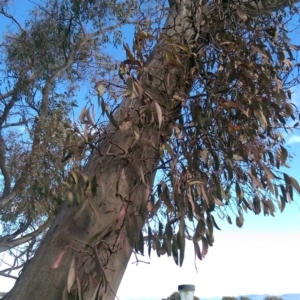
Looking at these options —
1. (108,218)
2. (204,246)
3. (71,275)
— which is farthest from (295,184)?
(71,275)

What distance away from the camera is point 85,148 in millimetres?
2066

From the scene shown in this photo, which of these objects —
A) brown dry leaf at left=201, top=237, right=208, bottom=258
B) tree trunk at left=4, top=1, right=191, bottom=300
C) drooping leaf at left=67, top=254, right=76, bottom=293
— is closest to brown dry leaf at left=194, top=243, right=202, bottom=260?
brown dry leaf at left=201, top=237, right=208, bottom=258

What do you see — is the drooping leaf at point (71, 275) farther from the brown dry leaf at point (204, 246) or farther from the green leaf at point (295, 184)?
the green leaf at point (295, 184)

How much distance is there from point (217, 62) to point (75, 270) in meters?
1.29

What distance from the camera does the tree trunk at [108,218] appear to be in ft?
5.78

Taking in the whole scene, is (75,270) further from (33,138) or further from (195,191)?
(33,138)

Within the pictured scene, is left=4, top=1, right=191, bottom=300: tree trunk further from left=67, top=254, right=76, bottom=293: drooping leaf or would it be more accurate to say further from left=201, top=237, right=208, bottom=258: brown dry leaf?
left=201, top=237, right=208, bottom=258: brown dry leaf

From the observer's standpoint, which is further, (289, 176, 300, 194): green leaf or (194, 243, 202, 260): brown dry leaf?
(289, 176, 300, 194): green leaf

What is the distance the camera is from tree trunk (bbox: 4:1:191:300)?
5.78 feet

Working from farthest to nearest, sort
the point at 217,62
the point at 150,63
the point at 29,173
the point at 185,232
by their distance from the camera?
the point at 29,173 < the point at 217,62 < the point at 150,63 < the point at 185,232

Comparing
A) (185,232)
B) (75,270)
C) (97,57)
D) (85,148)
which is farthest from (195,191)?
(97,57)

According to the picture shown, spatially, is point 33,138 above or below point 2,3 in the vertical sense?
below

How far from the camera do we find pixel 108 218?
1892 millimetres

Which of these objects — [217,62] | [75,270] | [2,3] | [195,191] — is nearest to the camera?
[75,270]
